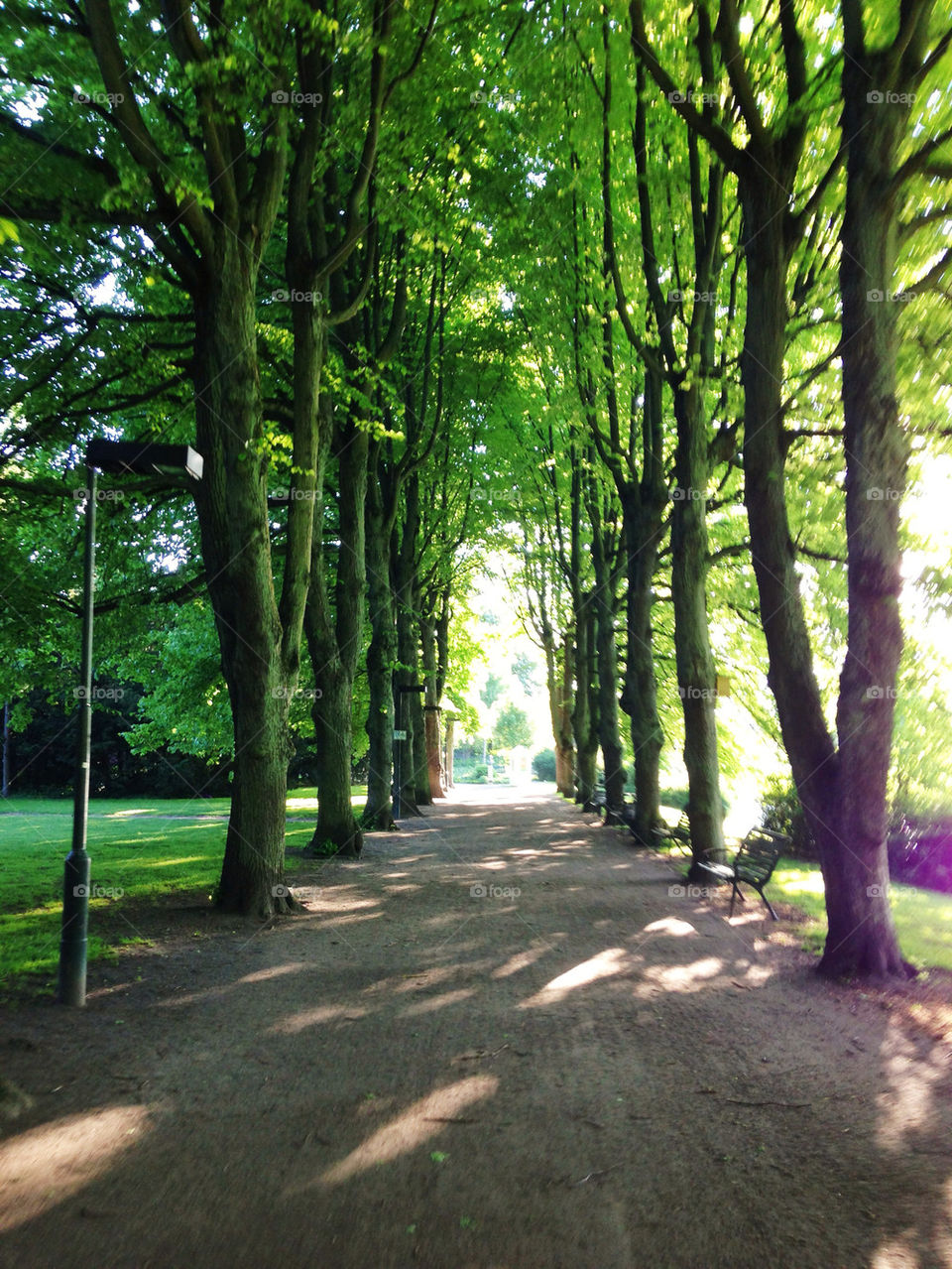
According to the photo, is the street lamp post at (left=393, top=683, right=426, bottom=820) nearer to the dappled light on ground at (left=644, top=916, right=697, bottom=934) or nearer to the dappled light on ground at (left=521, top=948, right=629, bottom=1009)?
the dappled light on ground at (left=644, top=916, right=697, bottom=934)

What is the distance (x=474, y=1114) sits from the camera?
506 cm

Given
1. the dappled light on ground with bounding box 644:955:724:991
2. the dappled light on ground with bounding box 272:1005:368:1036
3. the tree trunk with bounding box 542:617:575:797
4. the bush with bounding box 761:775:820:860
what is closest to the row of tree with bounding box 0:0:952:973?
the dappled light on ground with bounding box 644:955:724:991

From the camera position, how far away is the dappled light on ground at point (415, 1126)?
4.45 m

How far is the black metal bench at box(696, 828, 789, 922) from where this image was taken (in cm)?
1107

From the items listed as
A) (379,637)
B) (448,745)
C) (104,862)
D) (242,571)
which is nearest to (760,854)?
(242,571)

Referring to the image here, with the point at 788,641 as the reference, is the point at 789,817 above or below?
below

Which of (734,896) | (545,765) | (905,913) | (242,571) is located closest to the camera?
(242,571)

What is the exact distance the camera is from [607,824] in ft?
80.4

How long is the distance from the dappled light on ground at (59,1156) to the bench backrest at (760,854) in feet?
26.4

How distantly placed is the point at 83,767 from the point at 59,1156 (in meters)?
3.43

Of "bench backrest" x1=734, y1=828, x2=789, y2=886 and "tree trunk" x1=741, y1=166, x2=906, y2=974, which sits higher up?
"tree trunk" x1=741, y1=166, x2=906, y2=974

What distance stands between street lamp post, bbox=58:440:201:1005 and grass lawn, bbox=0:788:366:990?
2.97ft

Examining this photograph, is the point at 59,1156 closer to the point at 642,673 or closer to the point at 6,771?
the point at 642,673

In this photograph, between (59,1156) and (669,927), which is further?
(669,927)
